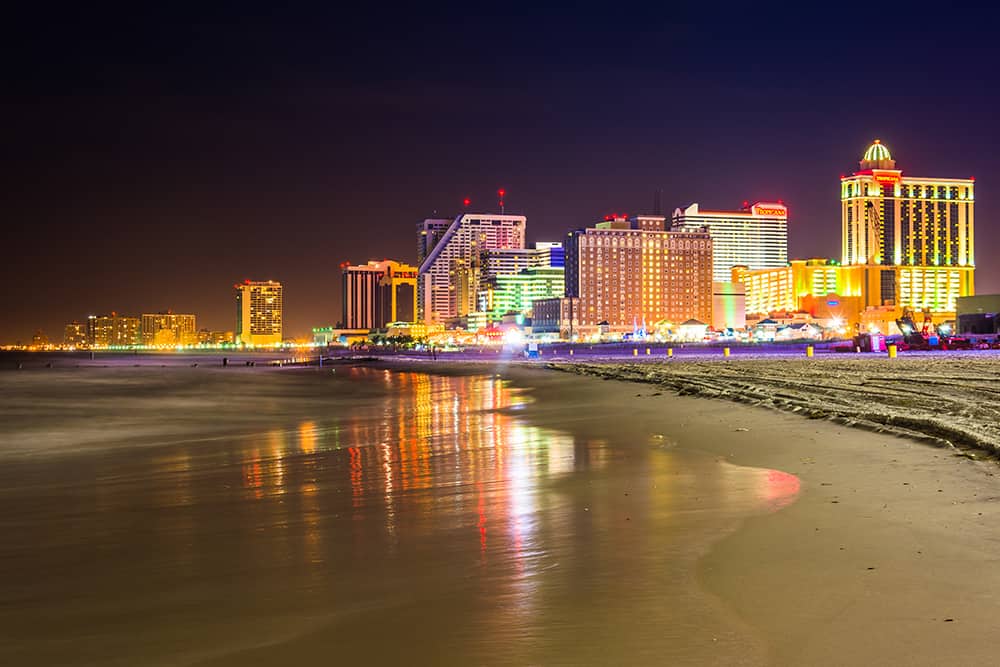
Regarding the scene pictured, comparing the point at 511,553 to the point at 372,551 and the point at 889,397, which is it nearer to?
the point at 372,551

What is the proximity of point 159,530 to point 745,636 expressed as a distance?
7.02 metres

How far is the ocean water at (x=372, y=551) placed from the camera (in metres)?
6.09

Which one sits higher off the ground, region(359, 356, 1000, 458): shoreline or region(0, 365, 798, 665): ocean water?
region(359, 356, 1000, 458): shoreline

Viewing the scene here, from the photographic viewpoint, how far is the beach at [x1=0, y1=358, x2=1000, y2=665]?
605 centimetres

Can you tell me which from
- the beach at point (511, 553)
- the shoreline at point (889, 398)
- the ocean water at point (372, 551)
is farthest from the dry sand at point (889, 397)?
the ocean water at point (372, 551)

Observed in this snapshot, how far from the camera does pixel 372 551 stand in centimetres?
882

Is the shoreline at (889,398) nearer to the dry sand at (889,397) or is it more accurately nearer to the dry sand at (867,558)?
the dry sand at (889,397)

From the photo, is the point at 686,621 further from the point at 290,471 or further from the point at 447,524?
the point at 290,471

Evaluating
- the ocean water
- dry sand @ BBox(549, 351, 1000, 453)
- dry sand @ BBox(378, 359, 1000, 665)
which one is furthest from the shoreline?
the ocean water

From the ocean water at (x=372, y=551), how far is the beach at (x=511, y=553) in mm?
36

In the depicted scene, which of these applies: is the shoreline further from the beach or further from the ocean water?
the ocean water

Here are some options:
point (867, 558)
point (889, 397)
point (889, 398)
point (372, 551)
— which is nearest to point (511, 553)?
point (372, 551)

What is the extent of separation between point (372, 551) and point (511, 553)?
4.74 ft

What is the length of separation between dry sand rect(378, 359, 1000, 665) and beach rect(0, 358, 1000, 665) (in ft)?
0.11
